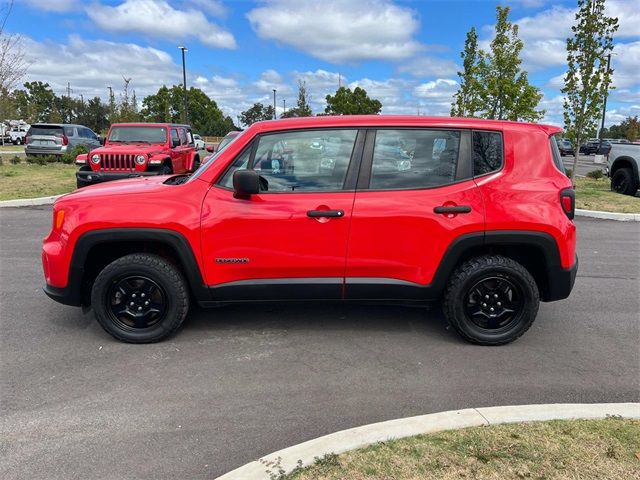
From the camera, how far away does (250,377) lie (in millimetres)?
3602

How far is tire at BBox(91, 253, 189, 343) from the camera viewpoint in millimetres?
3943

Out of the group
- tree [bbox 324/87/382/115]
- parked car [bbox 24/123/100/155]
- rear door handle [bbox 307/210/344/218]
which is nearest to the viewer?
rear door handle [bbox 307/210/344/218]

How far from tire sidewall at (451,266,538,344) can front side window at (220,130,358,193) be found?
1298mm

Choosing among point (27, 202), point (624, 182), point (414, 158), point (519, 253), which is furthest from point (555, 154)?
point (624, 182)

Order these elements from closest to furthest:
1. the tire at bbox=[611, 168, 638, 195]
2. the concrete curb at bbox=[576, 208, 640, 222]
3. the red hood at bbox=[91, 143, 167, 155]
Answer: the concrete curb at bbox=[576, 208, 640, 222] < the red hood at bbox=[91, 143, 167, 155] < the tire at bbox=[611, 168, 638, 195]

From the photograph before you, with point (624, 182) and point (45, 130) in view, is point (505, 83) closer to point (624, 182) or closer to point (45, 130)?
point (624, 182)

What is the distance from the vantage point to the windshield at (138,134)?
12.3 metres

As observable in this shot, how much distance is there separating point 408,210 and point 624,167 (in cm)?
1269

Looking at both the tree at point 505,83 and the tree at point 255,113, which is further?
the tree at point 255,113

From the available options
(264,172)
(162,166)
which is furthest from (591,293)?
(162,166)

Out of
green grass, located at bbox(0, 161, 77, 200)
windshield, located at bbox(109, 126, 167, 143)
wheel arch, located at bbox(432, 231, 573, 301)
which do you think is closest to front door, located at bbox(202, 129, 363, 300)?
wheel arch, located at bbox(432, 231, 573, 301)

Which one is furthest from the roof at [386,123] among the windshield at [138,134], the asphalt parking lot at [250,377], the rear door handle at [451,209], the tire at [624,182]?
the tire at [624,182]

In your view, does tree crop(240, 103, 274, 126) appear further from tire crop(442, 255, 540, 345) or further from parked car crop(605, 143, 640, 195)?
tire crop(442, 255, 540, 345)

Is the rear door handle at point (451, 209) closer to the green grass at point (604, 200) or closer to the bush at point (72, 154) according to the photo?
the green grass at point (604, 200)
